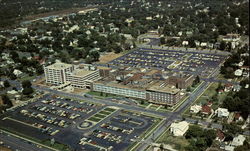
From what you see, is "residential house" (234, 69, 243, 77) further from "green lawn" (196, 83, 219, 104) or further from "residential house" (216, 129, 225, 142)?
"residential house" (216, 129, 225, 142)

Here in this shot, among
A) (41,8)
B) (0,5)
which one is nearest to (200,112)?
(0,5)

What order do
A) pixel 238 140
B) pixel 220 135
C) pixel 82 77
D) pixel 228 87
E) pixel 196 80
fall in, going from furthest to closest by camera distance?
1. pixel 196 80
2. pixel 82 77
3. pixel 228 87
4. pixel 220 135
5. pixel 238 140

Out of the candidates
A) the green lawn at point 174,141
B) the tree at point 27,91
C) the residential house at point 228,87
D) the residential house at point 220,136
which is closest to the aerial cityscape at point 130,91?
the tree at point 27,91

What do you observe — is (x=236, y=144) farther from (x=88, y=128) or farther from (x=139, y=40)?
(x=139, y=40)

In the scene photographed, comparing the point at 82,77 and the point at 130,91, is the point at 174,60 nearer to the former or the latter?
the point at 130,91

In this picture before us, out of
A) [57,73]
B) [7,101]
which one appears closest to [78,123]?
[7,101]
